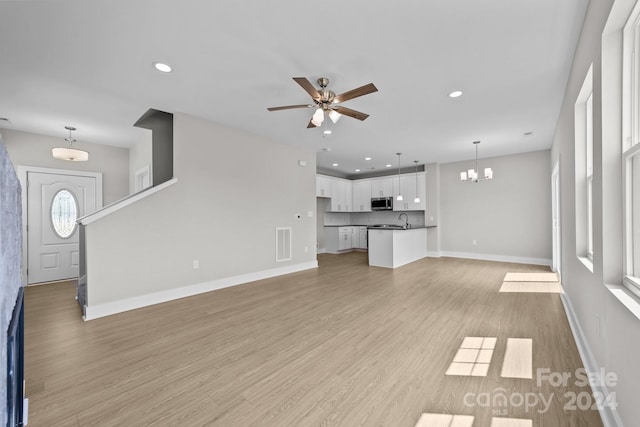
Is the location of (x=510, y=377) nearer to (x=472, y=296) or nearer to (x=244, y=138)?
(x=472, y=296)

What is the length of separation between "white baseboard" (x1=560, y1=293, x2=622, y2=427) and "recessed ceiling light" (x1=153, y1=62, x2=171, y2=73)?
4.32 meters

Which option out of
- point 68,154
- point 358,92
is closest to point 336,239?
point 358,92

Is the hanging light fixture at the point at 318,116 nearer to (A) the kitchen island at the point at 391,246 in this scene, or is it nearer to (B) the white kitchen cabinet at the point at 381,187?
(A) the kitchen island at the point at 391,246

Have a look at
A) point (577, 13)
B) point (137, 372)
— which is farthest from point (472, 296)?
point (137, 372)

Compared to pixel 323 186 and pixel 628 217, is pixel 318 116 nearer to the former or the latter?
pixel 628 217

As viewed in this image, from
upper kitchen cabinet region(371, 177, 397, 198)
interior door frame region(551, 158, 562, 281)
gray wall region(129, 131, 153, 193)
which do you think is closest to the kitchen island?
upper kitchen cabinet region(371, 177, 397, 198)

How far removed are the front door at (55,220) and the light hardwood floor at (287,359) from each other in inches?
53.9

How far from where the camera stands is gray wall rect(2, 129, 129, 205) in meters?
4.70

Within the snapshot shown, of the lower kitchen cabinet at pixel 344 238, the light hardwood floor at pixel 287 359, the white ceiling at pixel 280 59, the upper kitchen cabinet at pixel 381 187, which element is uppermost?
the white ceiling at pixel 280 59

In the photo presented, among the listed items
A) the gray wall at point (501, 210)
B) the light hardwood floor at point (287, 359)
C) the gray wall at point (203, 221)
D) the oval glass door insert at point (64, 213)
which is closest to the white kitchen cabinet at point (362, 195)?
the gray wall at point (501, 210)

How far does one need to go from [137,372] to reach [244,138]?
3.81m

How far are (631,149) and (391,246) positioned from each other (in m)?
4.72

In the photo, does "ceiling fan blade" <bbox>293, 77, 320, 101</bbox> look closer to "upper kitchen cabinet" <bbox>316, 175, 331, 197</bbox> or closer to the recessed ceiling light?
the recessed ceiling light

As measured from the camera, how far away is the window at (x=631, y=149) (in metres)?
1.44
